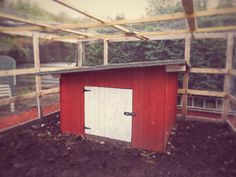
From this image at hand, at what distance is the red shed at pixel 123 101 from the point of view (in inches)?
197

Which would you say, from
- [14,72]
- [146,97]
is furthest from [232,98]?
[14,72]

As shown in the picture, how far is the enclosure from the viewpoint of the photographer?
227 inches

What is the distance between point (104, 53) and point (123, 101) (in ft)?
12.9

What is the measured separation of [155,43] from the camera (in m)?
9.83

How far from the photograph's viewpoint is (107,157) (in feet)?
15.9

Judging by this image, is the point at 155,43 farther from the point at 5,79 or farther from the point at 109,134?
the point at 5,79

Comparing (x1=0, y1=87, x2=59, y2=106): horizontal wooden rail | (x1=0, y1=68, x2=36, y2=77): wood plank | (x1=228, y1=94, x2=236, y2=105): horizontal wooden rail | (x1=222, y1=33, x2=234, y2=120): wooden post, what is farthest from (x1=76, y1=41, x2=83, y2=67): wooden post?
(x1=228, y1=94, x2=236, y2=105): horizontal wooden rail

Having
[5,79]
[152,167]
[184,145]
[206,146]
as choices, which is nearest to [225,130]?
[206,146]

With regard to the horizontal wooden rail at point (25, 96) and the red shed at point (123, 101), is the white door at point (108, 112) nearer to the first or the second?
the red shed at point (123, 101)

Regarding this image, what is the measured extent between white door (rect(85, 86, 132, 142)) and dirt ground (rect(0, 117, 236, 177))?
0.31 metres

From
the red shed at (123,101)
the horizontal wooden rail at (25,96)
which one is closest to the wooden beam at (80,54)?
the horizontal wooden rail at (25,96)

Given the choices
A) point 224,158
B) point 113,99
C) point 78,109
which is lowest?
point 224,158

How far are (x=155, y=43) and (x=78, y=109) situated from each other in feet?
17.9

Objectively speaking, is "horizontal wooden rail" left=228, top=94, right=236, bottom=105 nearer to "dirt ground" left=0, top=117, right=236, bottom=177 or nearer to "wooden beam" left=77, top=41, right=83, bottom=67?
"dirt ground" left=0, top=117, right=236, bottom=177
